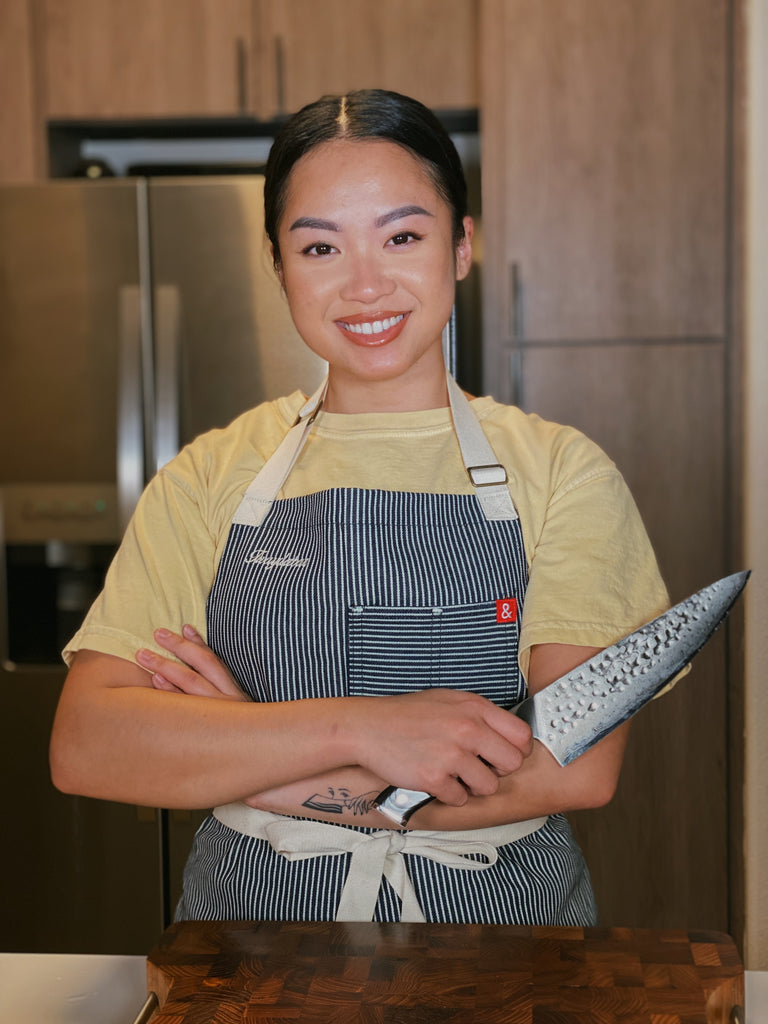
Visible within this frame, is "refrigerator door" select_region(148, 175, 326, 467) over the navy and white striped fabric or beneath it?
over

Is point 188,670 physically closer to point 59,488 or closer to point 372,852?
point 372,852

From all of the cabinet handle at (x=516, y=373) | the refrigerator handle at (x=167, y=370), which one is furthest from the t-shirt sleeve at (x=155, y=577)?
the cabinet handle at (x=516, y=373)

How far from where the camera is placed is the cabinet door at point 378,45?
2277 millimetres

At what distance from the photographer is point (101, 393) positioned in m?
2.18

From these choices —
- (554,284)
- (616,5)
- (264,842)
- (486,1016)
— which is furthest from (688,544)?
(486,1016)

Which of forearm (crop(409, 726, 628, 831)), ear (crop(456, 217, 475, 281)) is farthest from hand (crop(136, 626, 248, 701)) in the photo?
ear (crop(456, 217, 475, 281))

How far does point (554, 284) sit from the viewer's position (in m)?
2.22

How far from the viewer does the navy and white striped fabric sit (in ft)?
3.42

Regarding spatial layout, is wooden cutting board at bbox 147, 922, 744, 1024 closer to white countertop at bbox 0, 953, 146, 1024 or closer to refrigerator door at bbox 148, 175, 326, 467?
white countertop at bbox 0, 953, 146, 1024

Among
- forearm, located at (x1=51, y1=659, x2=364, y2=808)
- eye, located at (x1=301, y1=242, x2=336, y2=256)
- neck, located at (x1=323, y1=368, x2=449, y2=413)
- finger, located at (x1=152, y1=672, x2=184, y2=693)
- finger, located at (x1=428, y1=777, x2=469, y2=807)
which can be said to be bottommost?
finger, located at (x1=428, y1=777, x2=469, y2=807)

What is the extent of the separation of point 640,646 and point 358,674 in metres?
0.27

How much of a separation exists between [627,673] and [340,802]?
0.91ft

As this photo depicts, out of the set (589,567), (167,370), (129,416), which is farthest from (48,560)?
(589,567)

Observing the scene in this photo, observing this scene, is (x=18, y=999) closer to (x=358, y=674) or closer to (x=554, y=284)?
(x=358, y=674)
